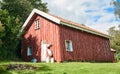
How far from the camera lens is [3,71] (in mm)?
14305

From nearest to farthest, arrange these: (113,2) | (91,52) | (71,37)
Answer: (71,37) < (91,52) < (113,2)

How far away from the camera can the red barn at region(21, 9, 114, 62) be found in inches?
899

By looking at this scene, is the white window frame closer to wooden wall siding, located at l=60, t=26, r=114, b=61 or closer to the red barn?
the red barn

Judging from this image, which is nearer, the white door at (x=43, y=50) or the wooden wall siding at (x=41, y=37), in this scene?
the wooden wall siding at (x=41, y=37)

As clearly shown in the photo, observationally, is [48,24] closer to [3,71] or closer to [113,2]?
[3,71]

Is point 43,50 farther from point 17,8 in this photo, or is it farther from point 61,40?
point 17,8

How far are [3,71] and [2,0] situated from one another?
21.3 metres

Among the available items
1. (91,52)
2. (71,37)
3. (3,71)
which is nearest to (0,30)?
(71,37)

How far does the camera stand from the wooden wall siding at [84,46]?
23047 mm

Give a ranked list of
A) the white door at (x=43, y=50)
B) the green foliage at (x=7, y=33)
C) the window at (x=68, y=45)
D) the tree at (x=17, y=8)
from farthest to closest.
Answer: the tree at (x=17, y=8), the green foliage at (x=7, y=33), the white door at (x=43, y=50), the window at (x=68, y=45)

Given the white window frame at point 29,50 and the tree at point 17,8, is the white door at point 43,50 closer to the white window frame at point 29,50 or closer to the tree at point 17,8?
the white window frame at point 29,50

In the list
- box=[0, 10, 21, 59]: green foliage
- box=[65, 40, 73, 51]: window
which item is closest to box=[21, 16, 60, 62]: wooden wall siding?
box=[65, 40, 73, 51]: window

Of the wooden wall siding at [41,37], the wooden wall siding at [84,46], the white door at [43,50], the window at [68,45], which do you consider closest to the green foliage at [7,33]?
the wooden wall siding at [41,37]

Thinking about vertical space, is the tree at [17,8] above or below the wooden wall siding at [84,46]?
above
